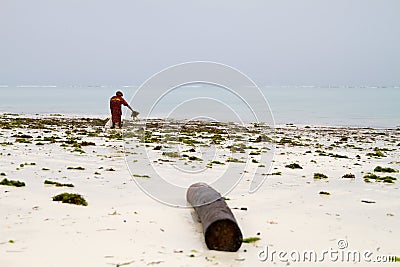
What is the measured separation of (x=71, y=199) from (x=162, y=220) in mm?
1676

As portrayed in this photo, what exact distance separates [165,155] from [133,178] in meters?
3.53

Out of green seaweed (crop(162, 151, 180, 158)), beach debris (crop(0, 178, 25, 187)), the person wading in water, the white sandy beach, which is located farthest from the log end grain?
the person wading in water

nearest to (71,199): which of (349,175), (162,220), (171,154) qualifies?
(162,220)

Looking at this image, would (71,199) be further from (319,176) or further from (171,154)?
(171,154)

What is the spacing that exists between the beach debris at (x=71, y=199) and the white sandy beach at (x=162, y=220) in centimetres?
15

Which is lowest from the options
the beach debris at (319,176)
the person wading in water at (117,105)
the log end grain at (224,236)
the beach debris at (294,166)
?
the log end grain at (224,236)

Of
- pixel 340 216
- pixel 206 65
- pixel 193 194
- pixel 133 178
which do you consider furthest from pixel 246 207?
pixel 206 65

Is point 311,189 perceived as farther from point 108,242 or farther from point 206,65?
point 108,242

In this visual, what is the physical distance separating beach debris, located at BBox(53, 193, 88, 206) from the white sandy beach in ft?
0.48

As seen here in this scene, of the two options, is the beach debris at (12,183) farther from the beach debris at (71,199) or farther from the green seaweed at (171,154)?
the green seaweed at (171,154)

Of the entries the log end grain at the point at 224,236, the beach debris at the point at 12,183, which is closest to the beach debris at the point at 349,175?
the log end grain at the point at 224,236

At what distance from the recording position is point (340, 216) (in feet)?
21.1

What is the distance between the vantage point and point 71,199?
6.34 meters

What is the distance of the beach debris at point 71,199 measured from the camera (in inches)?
248
